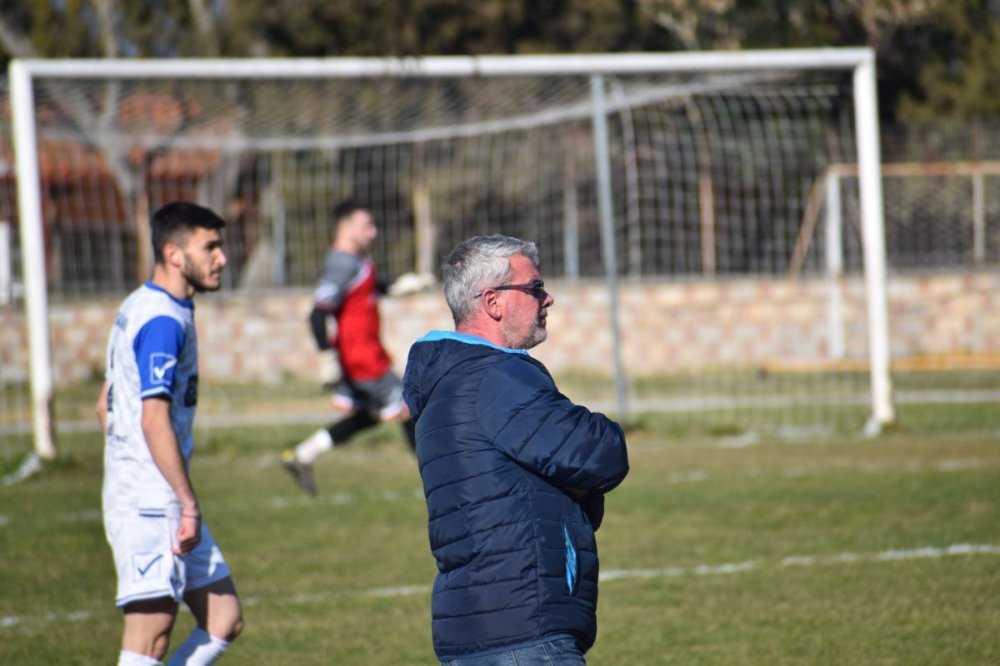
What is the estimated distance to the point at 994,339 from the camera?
73.2 ft

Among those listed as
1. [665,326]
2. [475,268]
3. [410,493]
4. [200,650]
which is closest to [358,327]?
[410,493]

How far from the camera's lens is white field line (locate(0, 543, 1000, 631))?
271 inches

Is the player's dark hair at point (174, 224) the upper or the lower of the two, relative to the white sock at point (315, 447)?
upper

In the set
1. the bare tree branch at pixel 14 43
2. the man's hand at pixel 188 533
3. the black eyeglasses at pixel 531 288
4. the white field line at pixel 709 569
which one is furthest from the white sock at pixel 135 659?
the bare tree branch at pixel 14 43

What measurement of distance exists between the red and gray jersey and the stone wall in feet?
29.8

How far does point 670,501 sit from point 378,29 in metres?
22.2

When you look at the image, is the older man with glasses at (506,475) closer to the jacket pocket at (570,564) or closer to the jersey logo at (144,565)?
the jacket pocket at (570,564)

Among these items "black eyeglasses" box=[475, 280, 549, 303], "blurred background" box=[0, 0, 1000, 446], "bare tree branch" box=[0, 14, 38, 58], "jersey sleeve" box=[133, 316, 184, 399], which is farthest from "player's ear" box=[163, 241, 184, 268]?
"bare tree branch" box=[0, 14, 38, 58]

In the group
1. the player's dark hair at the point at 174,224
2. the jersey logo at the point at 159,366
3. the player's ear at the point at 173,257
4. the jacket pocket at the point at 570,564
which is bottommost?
the jacket pocket at the point at 570,564

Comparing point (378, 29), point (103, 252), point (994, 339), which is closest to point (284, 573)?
point (103, 252)

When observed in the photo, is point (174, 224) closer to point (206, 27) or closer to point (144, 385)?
point (144, 385)

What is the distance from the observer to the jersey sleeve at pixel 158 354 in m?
Answer: 4.51

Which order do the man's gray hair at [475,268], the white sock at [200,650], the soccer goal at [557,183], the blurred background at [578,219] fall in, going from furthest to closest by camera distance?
1. the blurred background at [578,219]
2. the soccer goal at [557,183]
3. the white sock at [200,650]
4. the man's gray hair at [475,268]

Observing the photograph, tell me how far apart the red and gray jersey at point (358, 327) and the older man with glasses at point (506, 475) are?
737cm
